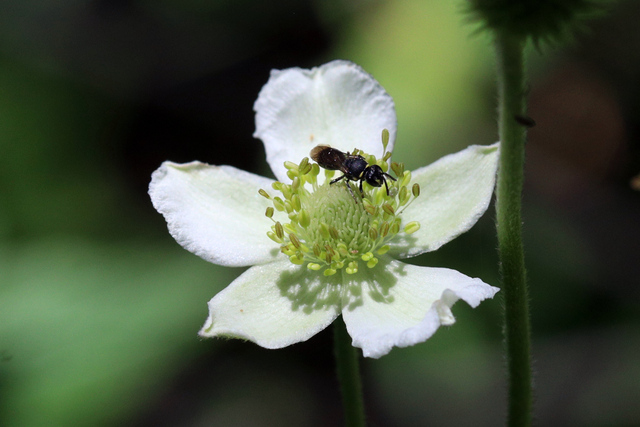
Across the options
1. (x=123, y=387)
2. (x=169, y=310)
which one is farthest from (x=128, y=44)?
(x=123, y=387)

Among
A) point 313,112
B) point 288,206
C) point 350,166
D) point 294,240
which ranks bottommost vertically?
point 294,240

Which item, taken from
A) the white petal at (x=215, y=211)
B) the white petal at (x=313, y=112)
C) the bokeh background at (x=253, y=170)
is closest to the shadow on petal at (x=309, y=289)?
the white petal at (x=215, y=211)

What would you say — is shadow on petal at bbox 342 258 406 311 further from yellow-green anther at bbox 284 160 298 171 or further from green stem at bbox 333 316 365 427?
yellow-green anther at bbox 284 160 298 171

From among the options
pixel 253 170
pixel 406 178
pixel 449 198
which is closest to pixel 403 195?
pixel 406 178

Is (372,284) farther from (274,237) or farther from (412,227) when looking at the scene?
(274,237)

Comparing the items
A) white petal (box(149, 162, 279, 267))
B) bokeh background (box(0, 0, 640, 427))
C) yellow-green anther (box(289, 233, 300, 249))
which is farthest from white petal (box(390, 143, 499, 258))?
bokeh background (box(0, 0, 640, 427))

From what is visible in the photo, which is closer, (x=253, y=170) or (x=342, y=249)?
(x=342, y=249)

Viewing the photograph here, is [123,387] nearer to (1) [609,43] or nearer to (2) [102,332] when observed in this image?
(2) [102,332]
